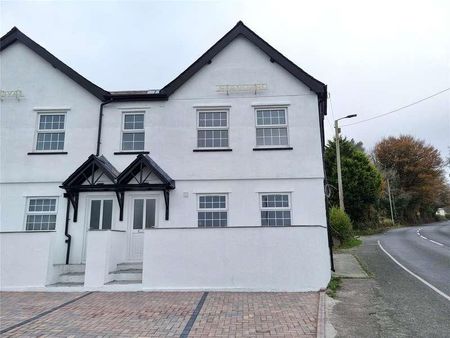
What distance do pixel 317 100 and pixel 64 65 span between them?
34.0 ft

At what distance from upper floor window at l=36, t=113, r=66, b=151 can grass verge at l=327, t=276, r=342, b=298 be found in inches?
440

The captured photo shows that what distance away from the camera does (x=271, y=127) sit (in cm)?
1298

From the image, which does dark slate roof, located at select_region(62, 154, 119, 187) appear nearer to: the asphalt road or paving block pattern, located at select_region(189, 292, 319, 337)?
paving block pattern, located at select_region(189, 292, 319, 337)

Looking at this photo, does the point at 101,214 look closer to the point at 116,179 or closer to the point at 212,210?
A: the point at 116,179

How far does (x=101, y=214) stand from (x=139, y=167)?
236 centimetres

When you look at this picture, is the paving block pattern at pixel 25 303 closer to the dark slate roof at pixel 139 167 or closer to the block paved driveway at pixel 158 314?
the block paved driveway at pixel 158 314

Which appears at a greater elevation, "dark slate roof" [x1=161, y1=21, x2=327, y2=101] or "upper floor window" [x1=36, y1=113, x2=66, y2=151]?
"dark slate roof" [x1=161, y1=21, x2=327, y2=101]

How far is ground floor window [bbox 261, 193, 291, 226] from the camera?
40.2ft

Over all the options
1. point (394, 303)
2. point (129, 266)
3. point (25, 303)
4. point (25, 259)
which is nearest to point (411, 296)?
point (394, 303)

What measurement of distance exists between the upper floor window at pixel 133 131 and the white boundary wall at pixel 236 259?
13.9 ft

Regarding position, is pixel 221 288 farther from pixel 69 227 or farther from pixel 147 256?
pixel 69 227

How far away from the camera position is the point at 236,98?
13.2 m

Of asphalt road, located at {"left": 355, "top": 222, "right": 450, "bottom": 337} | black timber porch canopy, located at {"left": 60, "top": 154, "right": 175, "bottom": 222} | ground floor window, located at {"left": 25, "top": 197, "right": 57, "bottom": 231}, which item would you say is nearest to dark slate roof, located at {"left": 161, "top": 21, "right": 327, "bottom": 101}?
black timber porch canopy, located at {"left": 60, "top": 154, "right": 175, "bottom": 222}

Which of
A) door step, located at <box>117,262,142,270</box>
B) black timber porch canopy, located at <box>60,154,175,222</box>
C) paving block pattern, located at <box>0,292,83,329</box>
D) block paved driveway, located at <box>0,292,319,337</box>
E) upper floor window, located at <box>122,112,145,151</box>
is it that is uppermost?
upper floor window, located at <box>122,112,145,151</box>
